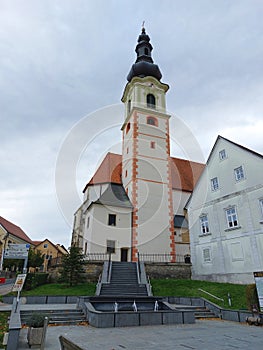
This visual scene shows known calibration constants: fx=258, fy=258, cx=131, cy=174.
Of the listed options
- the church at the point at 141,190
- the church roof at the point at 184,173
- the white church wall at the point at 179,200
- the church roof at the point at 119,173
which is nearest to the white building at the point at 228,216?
the church at the point at 141,190

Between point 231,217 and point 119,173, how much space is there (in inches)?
699

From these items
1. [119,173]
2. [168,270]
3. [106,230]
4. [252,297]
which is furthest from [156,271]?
[119,173]

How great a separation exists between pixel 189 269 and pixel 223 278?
4.02 m

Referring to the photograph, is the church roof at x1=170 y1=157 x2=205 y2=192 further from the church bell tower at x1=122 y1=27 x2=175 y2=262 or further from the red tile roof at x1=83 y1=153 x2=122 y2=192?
the red tile roof at x1=83 y1=153 x2=122 y2=192

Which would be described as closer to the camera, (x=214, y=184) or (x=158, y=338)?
(x=158, y=338)

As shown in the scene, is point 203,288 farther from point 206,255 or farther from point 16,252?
point 16,252

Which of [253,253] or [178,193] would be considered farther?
[178,193]

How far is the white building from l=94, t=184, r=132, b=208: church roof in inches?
288

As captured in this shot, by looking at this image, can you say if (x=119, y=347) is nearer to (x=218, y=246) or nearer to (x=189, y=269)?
(x=218, y=246)

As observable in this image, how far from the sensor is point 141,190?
2966 cm

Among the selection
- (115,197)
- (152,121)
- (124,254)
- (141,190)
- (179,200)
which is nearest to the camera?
(124,254)

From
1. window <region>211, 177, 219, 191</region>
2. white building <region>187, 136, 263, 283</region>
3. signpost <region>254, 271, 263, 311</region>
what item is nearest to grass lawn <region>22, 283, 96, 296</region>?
white building <region>187, 136, 263, 283</region>

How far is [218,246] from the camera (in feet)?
69.8

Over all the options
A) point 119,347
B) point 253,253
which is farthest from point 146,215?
point 119,347
